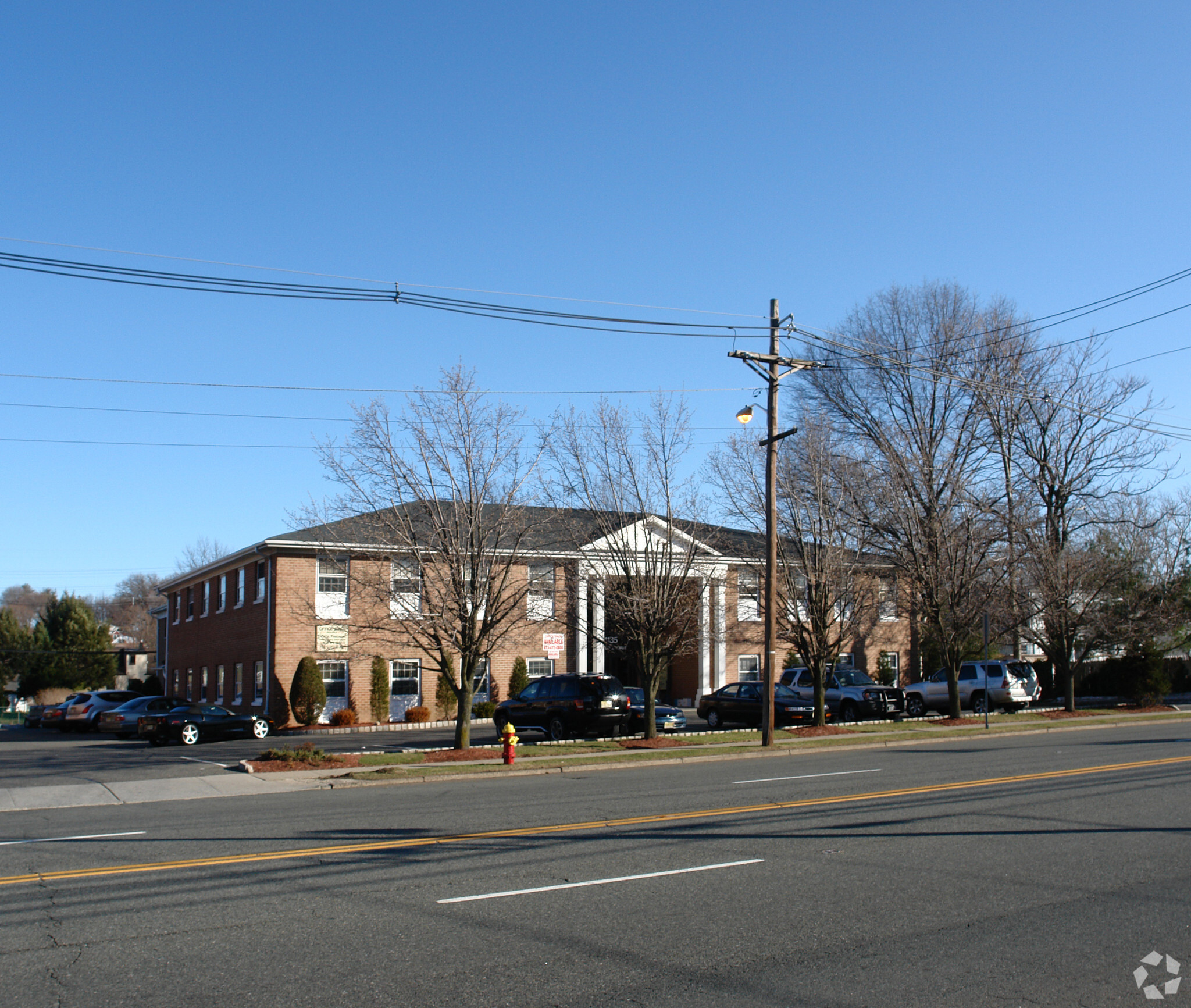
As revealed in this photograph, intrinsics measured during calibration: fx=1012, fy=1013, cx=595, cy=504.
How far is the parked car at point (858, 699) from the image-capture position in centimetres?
3297

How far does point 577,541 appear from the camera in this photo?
2383cm

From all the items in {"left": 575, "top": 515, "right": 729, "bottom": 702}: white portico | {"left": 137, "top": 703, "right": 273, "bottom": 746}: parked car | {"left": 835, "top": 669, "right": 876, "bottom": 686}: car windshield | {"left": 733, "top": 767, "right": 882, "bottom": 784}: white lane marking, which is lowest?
{"left": 137, "top": 703, "right": 273, "bottom": 746}: parked car

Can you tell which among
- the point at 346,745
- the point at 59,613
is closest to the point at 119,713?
the point at 346,745

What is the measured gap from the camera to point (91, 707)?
35531 millimetres

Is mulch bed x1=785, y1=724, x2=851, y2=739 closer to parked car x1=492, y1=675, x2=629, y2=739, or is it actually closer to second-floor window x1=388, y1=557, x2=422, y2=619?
parked car x1=492, y1=675, x2=629, y2=739

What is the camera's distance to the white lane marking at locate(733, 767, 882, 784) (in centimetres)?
1568

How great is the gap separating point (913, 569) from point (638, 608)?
10723 mm

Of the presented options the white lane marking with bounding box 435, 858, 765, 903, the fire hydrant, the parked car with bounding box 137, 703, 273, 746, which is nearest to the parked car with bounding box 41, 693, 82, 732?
the parked car with bounding box 137, 703, 273, 746

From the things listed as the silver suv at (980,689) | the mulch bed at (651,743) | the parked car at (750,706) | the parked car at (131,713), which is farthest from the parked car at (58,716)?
the silver suv at (980,689)

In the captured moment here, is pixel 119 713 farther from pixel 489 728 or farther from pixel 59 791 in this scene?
pixel 59 791

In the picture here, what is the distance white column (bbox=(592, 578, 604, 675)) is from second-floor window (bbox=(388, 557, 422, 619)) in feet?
16.0

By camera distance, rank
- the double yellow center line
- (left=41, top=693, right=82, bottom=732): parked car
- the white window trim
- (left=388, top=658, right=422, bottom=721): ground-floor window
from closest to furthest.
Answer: the double yellow center line
(left=388, top=658, right=422, bottom=721): ground-floor window
(left=41, top=693, right=82, bottom=732): parked car
the white window trim

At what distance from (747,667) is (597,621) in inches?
Answer: 479

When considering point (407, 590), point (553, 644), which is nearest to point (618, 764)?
point (553, 644)
